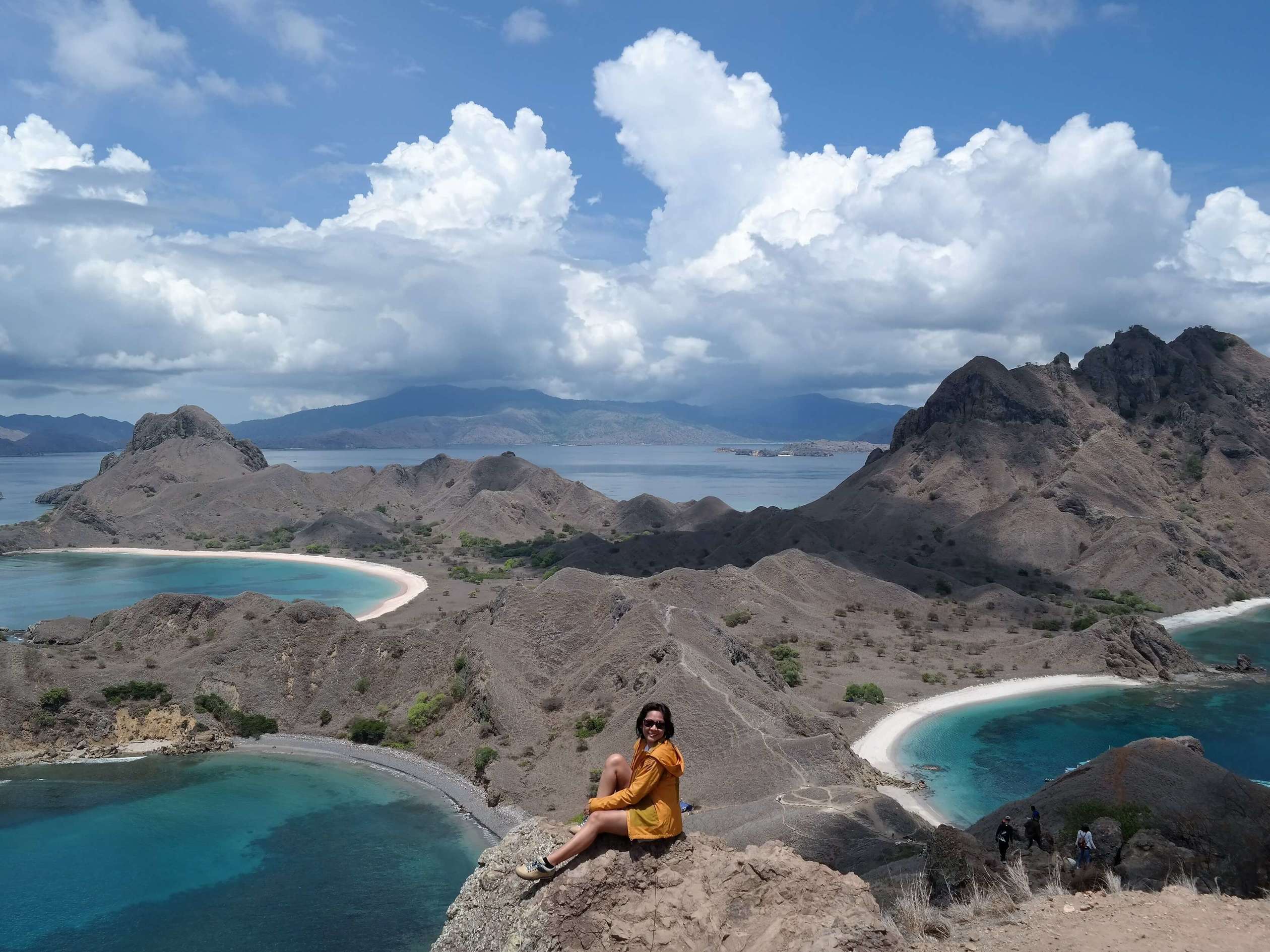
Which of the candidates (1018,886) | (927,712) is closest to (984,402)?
(927,712)

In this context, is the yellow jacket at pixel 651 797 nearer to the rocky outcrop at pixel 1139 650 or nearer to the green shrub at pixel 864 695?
the green shrub at pixel 864 695

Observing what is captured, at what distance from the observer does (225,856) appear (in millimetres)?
37031

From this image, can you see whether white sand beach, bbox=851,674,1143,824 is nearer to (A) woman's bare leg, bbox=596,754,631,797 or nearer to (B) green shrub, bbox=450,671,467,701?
(B) green shrub, bbox=450,671,467,701

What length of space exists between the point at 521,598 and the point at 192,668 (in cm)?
2074

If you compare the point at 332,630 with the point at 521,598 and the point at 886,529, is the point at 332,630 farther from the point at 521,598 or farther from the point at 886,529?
the point at 886,529

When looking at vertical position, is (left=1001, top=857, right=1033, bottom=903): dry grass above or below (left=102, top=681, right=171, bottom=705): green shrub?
above

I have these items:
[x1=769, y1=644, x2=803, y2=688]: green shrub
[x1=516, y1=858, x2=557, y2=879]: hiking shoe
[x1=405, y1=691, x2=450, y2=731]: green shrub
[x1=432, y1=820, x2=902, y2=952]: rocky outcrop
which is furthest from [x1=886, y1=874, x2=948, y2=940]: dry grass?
[x1=769, y1=644, x2=803, y2=688]: green shrub

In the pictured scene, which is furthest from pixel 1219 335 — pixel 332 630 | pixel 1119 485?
pixel 332 630

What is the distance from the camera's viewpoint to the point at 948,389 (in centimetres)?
13825

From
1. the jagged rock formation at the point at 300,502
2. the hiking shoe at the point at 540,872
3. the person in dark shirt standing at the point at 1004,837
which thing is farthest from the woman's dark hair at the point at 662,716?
the jagged rock formation at the point at 300,502

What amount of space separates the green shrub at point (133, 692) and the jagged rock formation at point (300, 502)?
94.4 meters

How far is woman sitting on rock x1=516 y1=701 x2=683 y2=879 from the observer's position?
10.6 metres

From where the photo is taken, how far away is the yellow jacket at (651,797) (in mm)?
10617

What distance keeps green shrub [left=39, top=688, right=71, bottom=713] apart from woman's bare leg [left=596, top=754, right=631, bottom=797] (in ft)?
167
